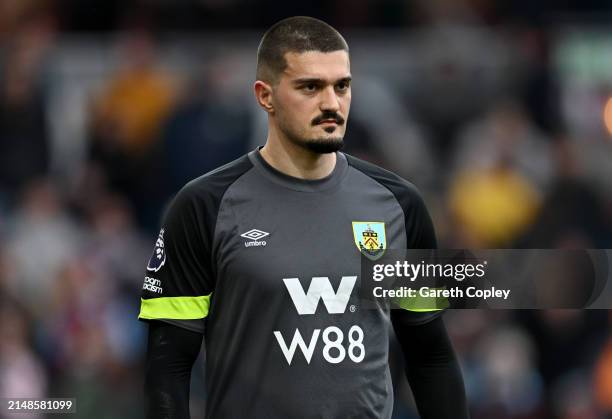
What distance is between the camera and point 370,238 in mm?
5215

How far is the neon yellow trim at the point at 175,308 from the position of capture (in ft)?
16.6

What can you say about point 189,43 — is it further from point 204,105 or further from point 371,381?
A: point 371,381

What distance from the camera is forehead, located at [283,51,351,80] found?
16.7 feet

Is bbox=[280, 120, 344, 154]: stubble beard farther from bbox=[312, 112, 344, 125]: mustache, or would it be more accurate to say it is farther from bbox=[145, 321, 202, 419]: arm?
bbox=[145, 321, 202, 419]: arm

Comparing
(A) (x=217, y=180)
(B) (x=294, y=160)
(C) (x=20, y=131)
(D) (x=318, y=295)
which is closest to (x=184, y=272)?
(A) (x=217, y=180)

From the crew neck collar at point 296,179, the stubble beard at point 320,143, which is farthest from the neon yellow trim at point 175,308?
the stubble beard at point 320,143

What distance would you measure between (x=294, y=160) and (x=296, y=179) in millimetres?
72

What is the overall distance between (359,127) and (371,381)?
5.87 metres

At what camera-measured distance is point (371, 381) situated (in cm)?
508

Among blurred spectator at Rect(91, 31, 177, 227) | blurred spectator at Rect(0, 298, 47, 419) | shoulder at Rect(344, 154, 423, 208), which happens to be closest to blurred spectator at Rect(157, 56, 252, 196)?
blurred spectator at Rect(91, 31, 177, 227)

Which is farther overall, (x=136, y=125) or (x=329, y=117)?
(x=136, y=125)

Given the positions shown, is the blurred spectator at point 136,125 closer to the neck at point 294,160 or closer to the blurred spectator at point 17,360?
the blurred spectator at point 17,360

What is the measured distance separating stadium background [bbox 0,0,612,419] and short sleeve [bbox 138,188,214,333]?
3770 millimetres

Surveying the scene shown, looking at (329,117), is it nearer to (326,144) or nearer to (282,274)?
(326,144)
